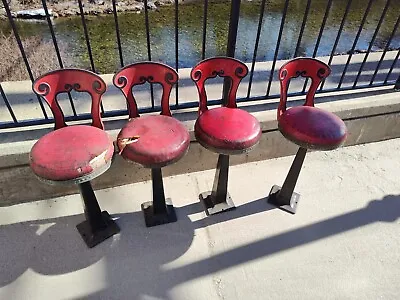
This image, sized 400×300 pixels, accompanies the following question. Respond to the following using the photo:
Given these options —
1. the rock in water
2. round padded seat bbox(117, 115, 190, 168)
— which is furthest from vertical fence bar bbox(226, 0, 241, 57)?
the rock in water

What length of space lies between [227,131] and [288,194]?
90 cm

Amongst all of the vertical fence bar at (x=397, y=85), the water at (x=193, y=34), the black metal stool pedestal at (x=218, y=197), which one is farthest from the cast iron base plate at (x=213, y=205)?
the water at (x=193, y=34)

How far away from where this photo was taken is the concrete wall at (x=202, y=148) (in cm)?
240

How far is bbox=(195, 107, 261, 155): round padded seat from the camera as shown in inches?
79.1

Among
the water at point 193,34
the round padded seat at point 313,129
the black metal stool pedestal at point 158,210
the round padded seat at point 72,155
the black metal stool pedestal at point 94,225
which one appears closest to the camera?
the round padded seat at point 72,155

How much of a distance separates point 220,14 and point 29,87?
5381 millimetres

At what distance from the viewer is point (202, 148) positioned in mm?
2779

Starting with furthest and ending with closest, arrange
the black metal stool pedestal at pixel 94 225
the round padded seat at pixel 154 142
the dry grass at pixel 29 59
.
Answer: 1. the dry grass at pixel 29 59
2. the black metal stool pedestal at pixel 94 225
3. the round padded seat at pixel 154 142

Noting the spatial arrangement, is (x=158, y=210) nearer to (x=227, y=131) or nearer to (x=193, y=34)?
(x=227, y=131)

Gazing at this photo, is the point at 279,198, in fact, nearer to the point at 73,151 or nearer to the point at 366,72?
the point at 73,151

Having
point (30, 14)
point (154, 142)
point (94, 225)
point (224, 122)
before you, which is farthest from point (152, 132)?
point (30, 14)

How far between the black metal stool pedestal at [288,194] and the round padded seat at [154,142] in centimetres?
91

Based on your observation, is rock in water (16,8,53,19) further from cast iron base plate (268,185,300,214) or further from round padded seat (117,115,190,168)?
cast iron base plate (268,185,300,214)

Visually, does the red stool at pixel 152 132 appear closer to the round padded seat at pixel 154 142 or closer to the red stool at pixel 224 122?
the round padded seat at pixel 154 142
